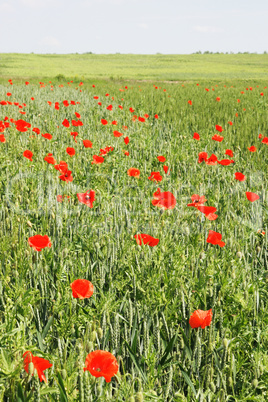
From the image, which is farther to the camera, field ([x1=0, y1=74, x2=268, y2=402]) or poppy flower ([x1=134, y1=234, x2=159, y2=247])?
poppy flower ([x1=134, y1=234, x2=159, y2=247])

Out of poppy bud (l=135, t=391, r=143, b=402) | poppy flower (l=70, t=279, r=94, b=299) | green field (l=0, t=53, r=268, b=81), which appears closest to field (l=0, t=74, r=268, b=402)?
poppy bud (l=135, t=391, r=143, b=402)

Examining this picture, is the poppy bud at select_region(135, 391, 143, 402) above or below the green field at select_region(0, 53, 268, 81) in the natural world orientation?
below

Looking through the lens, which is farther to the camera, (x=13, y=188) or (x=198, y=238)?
(x=13, y=188)

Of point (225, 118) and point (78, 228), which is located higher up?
point (225, 118)

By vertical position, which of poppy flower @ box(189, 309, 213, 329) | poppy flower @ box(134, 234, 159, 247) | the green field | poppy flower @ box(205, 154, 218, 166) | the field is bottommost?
the field

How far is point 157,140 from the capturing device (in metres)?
5.27

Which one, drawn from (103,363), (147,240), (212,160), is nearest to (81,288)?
(103,363)

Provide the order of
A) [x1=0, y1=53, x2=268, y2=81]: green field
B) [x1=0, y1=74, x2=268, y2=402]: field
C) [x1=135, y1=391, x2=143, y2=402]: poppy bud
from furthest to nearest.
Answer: [x1=0, y1=53, x2=268, y2=81]: green field, [x1=0, y1=74, x2=268, y2=402]: field, [x1=135, y1=391, x2=143, y2=402]: poppy bud

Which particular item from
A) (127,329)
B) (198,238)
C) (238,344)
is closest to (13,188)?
(198,238)

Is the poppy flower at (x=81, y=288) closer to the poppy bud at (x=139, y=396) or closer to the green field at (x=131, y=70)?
the poppy bud at (x=139, y=396)

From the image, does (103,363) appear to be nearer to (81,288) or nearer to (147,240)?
(81,288)

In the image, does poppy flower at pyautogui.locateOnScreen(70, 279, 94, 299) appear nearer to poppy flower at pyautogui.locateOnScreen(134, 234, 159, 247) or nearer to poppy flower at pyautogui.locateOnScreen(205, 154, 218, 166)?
poppy flower at pyautogui.locateOnScreen(134, 234, 159, 247)

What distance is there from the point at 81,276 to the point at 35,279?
21cm

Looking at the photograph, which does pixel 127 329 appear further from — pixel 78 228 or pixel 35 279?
pixel 78 228
